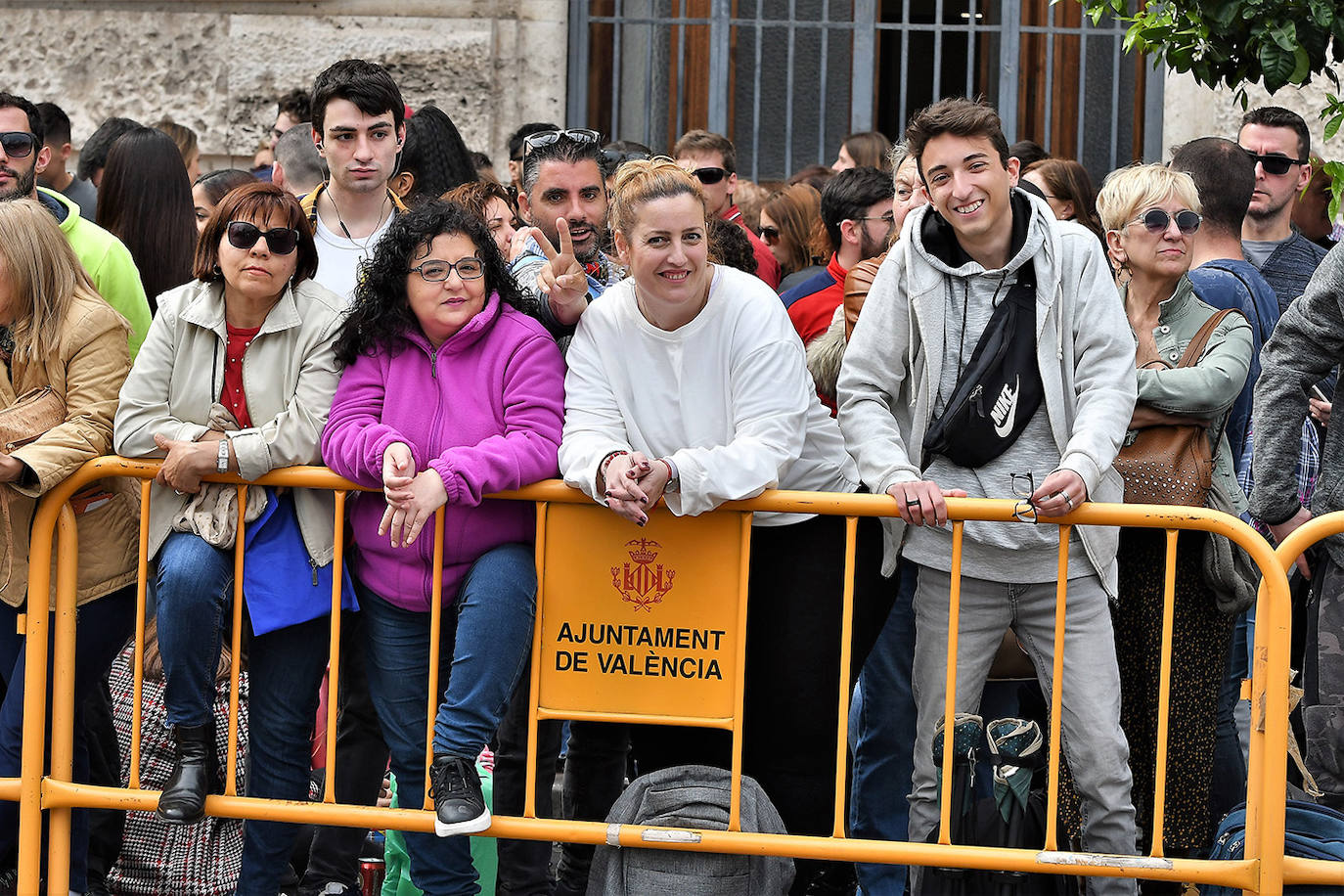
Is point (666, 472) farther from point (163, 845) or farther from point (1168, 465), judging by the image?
point (163, 845)

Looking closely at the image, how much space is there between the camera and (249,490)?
415 cm

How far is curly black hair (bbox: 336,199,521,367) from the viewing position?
420cm

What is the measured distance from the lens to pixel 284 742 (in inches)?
168

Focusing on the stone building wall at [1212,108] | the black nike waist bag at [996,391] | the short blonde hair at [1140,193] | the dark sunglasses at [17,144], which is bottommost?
the black nike waist bag at [996,391]

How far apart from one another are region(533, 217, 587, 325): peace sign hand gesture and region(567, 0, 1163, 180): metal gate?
15.0ft

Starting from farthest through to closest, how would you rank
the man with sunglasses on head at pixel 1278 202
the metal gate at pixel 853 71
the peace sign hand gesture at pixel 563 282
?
the metal gate at pixel 853 71 → the man with sunglasses on head at pixel 1278 202 → the peace sign hand gesture at pixel 563 282

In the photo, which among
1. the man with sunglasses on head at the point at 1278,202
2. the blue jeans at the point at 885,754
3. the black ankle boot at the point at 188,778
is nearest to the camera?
the black ankle boot at the point at 188,778

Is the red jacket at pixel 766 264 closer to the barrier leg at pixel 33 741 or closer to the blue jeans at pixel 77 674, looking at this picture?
the blue jeans at pixel 77 674

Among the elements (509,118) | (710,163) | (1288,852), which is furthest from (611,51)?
(1288,852)

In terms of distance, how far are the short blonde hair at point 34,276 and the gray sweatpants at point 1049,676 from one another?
2.42 m

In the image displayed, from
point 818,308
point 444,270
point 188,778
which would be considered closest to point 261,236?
point 444,270

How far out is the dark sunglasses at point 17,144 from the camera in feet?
17.7

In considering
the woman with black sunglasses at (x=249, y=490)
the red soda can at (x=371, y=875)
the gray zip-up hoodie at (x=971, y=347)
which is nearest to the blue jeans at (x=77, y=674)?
the woman with black sunglasses at (x=249, y=490)

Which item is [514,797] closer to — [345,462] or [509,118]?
[345,462]
